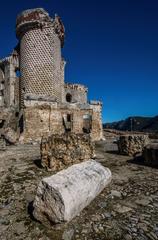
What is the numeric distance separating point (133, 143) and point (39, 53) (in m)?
19.1

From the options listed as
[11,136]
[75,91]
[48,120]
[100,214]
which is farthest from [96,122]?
[100,214]

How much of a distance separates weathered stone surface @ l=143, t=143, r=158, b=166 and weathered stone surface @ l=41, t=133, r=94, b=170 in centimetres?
204

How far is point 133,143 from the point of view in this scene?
1023 cm

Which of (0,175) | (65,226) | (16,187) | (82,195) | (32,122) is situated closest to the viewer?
(65,226)

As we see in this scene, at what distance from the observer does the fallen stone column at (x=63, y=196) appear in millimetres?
3648

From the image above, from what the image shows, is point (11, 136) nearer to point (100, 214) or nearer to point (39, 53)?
point (39, 53)

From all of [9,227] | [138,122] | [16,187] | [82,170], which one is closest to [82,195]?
[82,170]

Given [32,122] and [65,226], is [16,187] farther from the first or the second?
[32,122]

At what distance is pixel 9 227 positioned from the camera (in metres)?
3.68

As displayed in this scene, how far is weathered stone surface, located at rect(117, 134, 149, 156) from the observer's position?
10.1 m

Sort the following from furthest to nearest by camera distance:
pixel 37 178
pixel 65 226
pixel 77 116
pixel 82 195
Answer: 1. pixel 77 116
2. pixel 37 178
3. pixel 82 195
4. pixel 65 226

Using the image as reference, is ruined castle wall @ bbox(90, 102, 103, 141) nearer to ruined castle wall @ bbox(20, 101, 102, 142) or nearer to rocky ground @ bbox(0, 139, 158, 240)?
ruined castle wall @ bbox(20, 101, 102, 142)

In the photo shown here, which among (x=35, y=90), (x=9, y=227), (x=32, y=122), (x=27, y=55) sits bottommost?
(x=9, y=227)

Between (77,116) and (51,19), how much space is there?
1335 centimetres
